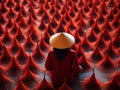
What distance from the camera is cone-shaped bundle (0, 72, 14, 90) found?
7.84ft

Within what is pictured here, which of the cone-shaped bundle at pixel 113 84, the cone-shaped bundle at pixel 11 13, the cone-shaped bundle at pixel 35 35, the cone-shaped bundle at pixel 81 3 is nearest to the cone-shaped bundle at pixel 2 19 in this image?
the cone-shaped bundle at pixel 11 13

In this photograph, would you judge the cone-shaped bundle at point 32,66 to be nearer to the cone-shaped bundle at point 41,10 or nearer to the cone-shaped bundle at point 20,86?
the cone-shaped bundle at point 20,86

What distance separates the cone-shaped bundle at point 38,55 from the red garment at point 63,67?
1.38 feet

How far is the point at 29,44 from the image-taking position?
2.91 metres

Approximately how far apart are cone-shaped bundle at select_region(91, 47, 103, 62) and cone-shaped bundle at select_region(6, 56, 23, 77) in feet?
2.70

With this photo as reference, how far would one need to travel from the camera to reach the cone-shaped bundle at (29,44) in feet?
9.41

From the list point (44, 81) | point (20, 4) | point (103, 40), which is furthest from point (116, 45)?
point (20, 4)

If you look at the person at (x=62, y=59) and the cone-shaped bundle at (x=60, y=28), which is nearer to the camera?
the person at (x=62, y=59)

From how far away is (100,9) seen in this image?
3.52 meters

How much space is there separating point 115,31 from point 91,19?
1.41 feet

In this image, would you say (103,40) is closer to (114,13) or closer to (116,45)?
(116,45)

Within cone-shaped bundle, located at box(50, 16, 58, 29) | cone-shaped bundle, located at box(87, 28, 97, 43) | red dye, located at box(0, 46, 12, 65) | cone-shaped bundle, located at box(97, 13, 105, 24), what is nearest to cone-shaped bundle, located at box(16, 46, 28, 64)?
red dye, located at box(0, 46, 12, 65)

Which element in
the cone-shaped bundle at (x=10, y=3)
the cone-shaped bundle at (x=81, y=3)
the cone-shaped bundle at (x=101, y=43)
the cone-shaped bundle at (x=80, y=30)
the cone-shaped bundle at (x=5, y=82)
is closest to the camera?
the cone-shaped bundle at (x=5, y=82)

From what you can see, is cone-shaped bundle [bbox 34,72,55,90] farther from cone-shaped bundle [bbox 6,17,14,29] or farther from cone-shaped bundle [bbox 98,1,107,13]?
cone-shaped bundle [bbox 98,1,107,13]
